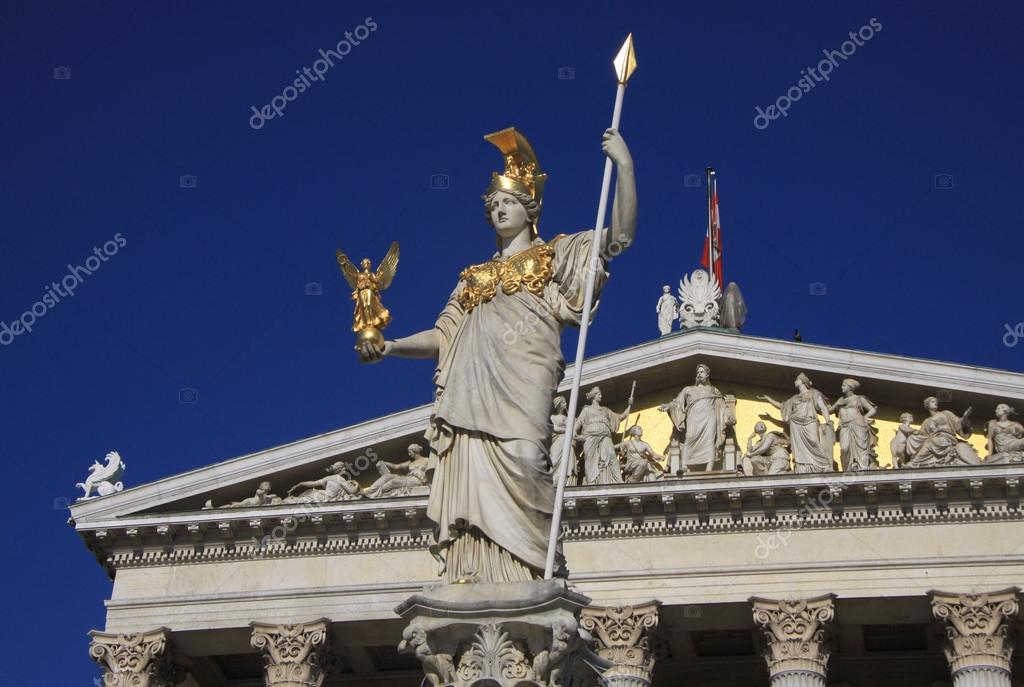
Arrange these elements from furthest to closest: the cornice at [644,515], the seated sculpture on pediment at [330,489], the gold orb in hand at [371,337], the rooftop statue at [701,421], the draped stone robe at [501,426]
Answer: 1. the seated sculpture on pediment at [330,489]
2. the rooftop statue at [701,421]
3. the cornice at [644,515]
4. the gold orb in hand at [371,337]
5. the draped stone robe at [501,426]

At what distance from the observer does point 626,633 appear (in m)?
32.2

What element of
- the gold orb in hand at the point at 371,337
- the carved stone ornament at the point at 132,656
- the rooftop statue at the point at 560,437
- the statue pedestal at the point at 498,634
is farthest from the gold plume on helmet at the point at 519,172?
the carved stone ornament at the point at 132,656

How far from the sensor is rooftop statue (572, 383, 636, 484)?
33406 mm

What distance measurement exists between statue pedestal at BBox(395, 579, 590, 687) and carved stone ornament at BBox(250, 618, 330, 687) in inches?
964

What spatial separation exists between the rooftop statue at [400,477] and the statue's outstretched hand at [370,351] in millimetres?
23681

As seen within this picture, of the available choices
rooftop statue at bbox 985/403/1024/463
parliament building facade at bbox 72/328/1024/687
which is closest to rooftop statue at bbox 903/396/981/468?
parliament building facade at bbox 72/328/1024/687

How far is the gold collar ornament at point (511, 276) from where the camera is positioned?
1034cm

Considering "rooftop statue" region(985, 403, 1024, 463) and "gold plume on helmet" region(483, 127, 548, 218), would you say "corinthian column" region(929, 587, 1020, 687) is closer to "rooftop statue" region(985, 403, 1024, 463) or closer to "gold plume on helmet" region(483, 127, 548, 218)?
"rooftop statue" region(985, 403, 1024, 463)

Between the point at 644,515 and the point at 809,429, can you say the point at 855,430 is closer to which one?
the point at 809,429

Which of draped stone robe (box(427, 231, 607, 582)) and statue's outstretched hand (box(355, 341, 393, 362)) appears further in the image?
statue's outstretched hand (box(355, 341, 393, 362))

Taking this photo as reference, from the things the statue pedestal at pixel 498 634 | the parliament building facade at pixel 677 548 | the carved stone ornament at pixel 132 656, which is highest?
the parliament building facade at pixel 677 548

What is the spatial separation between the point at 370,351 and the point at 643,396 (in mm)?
25287

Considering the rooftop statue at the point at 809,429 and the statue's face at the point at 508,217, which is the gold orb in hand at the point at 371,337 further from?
the rooftop statue at the point at 809,429

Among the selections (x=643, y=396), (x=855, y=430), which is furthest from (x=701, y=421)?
(x=855, y=430)
